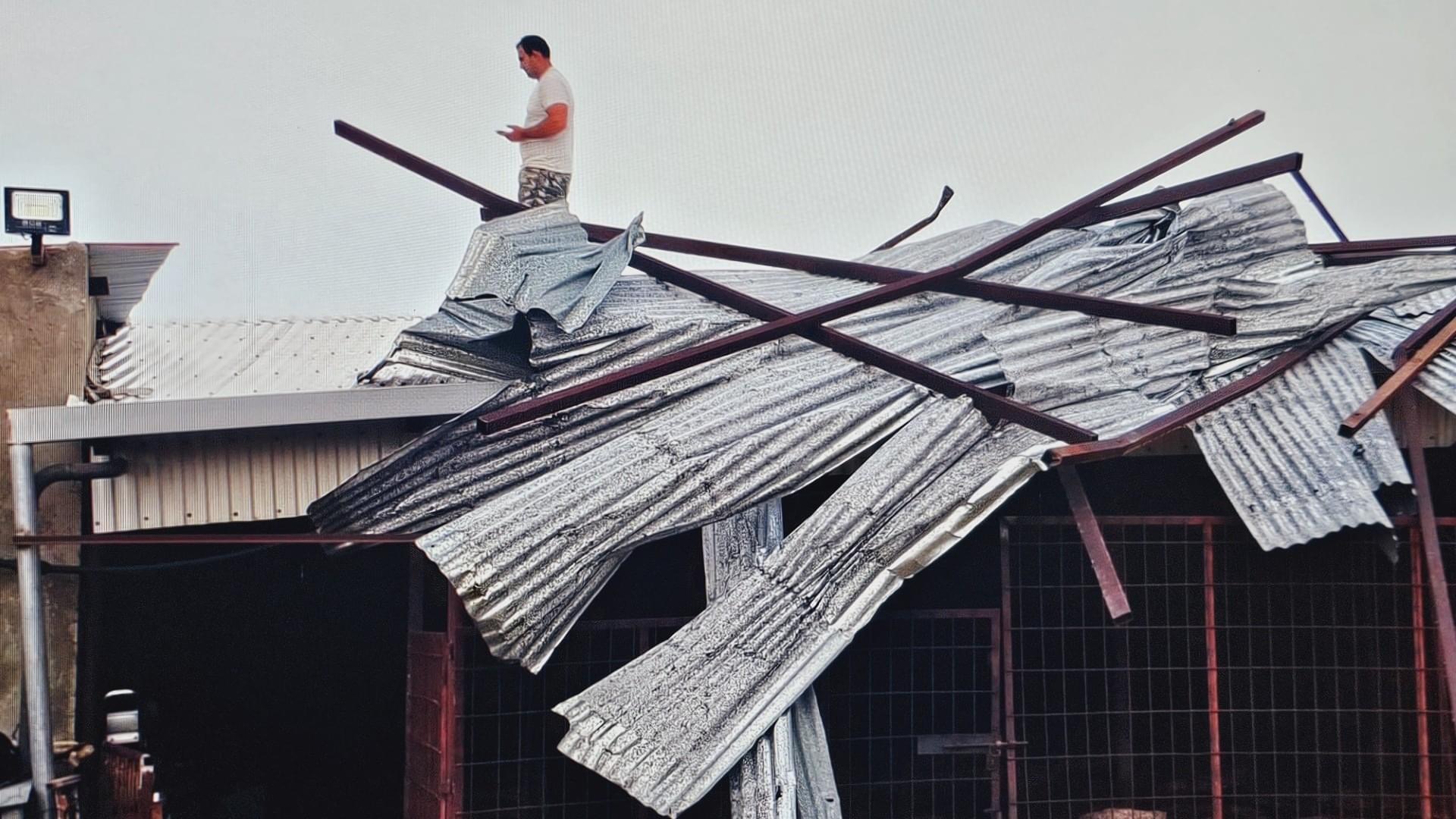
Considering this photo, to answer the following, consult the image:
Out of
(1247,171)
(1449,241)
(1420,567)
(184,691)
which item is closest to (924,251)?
(1247,171)

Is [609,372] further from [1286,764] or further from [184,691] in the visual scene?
[1286,764]

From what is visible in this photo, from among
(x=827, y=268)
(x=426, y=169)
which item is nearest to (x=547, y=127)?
(x=426, y=169)

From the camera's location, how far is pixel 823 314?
715 cm

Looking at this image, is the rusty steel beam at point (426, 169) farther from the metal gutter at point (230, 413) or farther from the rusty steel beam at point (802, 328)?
the metal gutter at point (230, 413)

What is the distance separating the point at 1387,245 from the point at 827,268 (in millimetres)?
3740

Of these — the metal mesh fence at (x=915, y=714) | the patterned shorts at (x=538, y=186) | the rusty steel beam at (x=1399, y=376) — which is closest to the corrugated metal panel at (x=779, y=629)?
the metal mesh fence at (x=915, y=714)

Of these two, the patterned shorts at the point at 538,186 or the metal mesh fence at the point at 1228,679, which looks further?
the patterned shorts at the point at 538,186

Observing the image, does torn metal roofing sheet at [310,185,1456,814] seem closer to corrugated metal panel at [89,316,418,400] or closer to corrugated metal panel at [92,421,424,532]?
corrugated metal panel at [92,421,424,532]

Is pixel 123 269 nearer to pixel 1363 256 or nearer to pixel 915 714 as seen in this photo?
pixel 915 714

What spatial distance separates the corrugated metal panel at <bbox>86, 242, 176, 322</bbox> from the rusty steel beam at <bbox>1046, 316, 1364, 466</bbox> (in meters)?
5.31

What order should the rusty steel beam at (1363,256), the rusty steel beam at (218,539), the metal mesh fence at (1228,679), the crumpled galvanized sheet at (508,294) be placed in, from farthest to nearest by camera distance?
the rusty steel beam at (1363,256) < the crumpled galvanized sheet at (508,294) < the metal mesh fence at (1228,679) < the rusty steel beam at (218,539)

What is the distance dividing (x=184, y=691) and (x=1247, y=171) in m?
7.37

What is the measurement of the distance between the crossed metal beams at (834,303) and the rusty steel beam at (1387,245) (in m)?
1.17

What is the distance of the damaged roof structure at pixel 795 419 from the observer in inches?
217
